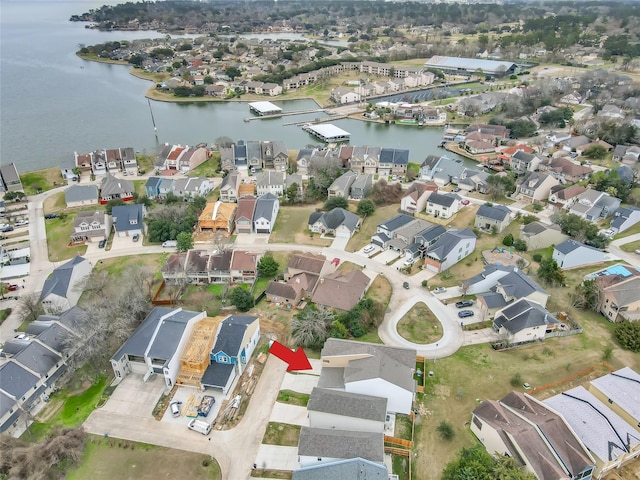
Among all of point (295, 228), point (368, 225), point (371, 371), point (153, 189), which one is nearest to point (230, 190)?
point (153, 189)

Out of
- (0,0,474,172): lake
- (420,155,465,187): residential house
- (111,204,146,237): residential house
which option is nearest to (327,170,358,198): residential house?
(420,155,465,187): residential house

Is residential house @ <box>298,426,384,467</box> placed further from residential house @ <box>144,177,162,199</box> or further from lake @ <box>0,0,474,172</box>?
lake @ <box>0,0,474,172</box>

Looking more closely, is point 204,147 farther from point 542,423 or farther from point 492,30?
point 492,30

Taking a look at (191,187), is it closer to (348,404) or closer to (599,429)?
(348,404)

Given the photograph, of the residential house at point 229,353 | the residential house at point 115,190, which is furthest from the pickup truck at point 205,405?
the residential house at point 115,190

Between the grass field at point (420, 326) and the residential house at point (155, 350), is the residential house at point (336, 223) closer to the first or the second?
the grass field at point (420, 326)
